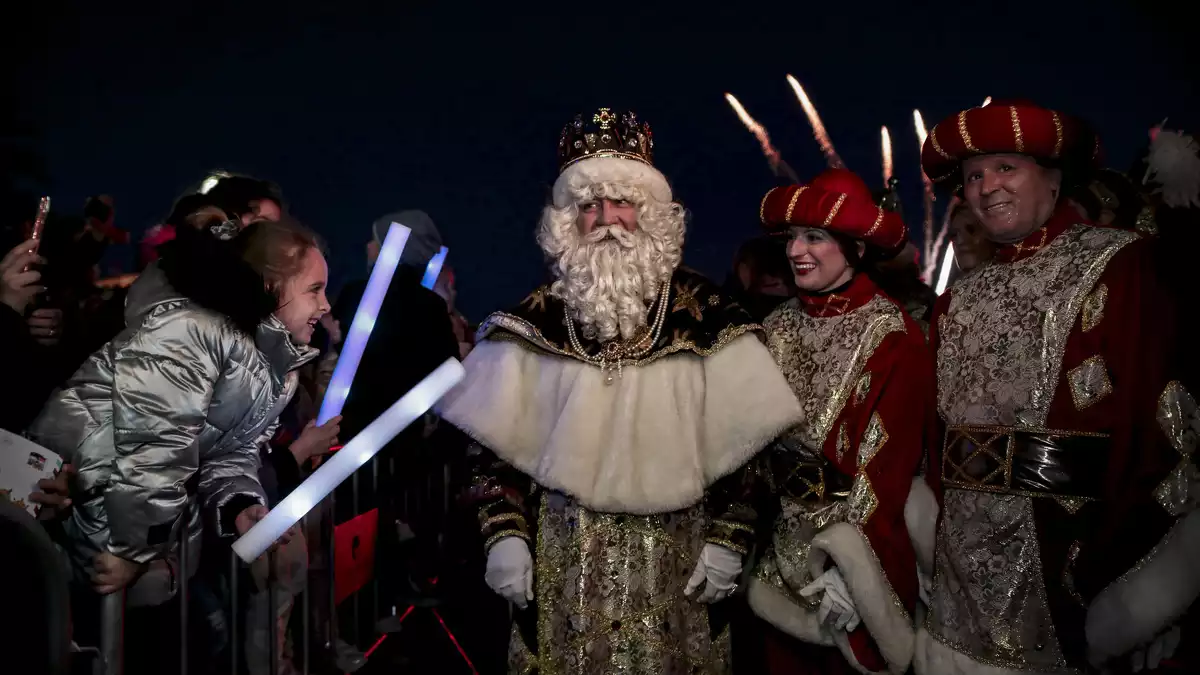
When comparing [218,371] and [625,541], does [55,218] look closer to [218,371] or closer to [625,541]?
[218,371]

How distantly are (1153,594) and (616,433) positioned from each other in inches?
65.1

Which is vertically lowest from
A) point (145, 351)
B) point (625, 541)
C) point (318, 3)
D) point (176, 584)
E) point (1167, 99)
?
point (176, 584)

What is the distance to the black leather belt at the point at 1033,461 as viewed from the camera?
2.53 m

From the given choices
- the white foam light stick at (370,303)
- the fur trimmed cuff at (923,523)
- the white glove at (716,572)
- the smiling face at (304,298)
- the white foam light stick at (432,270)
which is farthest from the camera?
the white foam light stick at (432,270)

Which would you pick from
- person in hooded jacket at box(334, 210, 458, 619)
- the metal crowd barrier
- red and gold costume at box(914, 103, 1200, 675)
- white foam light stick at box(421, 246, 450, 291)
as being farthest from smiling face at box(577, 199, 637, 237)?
white foam light stick at box(421, 246, 450, 291)

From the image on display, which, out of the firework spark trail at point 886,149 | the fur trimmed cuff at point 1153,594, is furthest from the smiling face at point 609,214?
the firework spark trail at point 886,149

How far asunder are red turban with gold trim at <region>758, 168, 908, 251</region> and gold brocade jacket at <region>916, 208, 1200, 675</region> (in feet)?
1.51

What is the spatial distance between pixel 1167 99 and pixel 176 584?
32.3ft

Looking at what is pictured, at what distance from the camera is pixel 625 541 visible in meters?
2.83

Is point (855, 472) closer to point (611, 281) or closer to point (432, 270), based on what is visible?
point (611, 281)

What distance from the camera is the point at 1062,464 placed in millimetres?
2557

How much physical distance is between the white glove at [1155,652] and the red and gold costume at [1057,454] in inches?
2.3

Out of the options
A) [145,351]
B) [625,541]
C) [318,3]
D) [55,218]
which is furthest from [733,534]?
[318,3]

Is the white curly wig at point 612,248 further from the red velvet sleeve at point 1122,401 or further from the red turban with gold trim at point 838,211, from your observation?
the red velvet sleeve at point 1122,401
